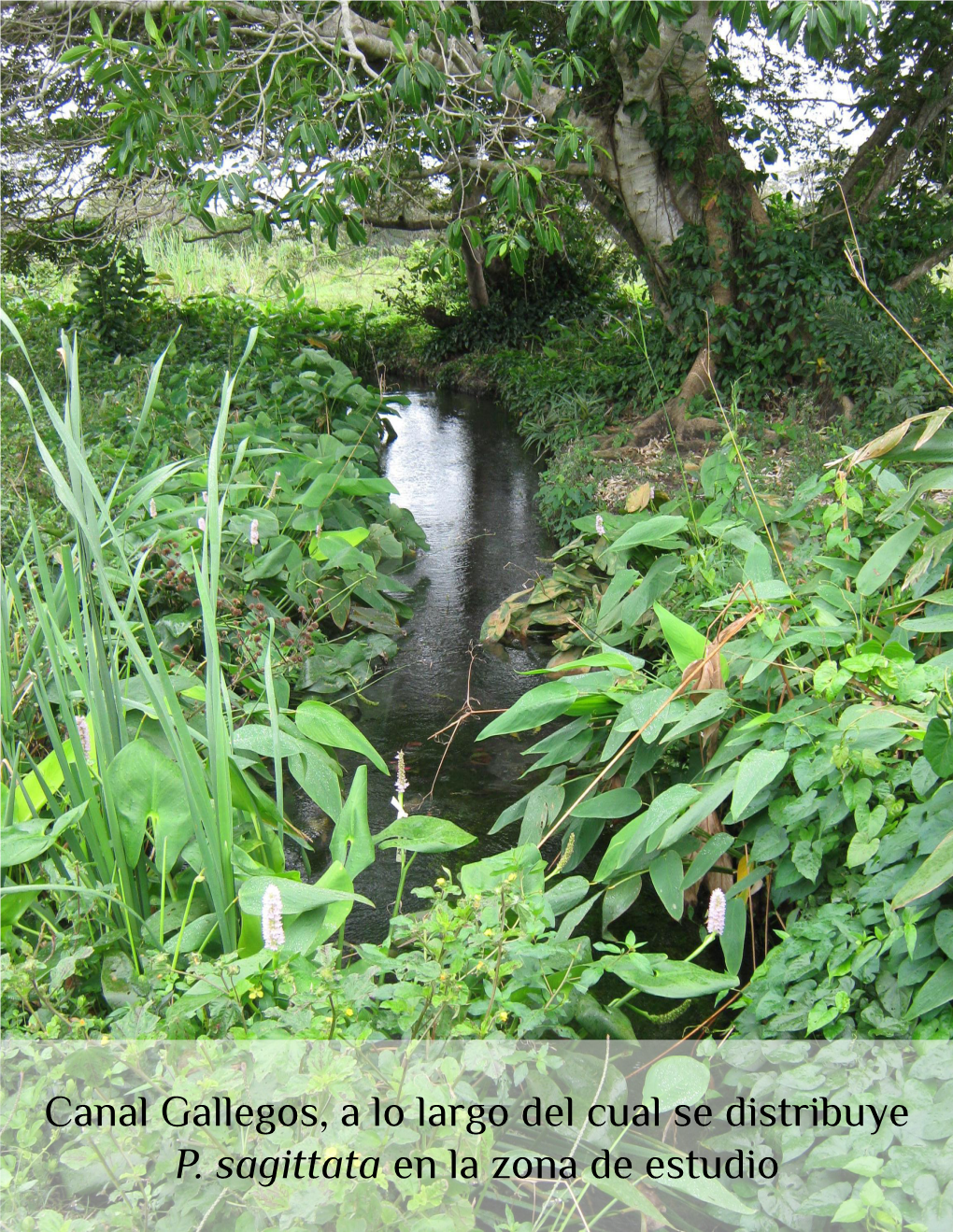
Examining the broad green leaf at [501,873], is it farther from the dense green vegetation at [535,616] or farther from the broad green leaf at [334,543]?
the broad green leaf at [334,543]

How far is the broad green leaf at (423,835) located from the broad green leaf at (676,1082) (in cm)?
51

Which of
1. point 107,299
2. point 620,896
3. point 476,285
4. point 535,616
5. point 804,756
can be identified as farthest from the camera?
point 476,285

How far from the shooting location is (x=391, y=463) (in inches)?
303

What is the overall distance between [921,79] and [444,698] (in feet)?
19.8

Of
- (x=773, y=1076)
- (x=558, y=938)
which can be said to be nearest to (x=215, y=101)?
(x=558, y=938)

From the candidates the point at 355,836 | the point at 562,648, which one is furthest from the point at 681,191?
the point at 355,836

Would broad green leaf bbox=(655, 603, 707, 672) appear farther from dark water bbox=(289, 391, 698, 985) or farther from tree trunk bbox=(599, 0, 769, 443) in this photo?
tree trunk bbox=(599, 0, 769, 443)

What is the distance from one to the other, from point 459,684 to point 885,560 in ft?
6.34

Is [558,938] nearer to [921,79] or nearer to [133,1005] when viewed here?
[133,1005]

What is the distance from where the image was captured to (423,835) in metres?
1.79

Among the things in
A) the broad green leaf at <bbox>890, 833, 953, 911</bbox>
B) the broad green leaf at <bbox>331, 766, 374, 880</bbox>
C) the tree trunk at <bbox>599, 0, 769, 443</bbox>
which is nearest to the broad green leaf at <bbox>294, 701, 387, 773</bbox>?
the broad green leaf at <bbox>331, 766, 374, 880</bbox>

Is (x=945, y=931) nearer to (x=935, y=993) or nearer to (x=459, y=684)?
(x=935, y=993)

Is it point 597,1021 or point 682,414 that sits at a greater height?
point 682,414

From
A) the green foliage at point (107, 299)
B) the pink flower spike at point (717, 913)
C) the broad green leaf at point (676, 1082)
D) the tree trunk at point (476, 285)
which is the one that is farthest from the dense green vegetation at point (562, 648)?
the tree trunk at point (476, 285)
